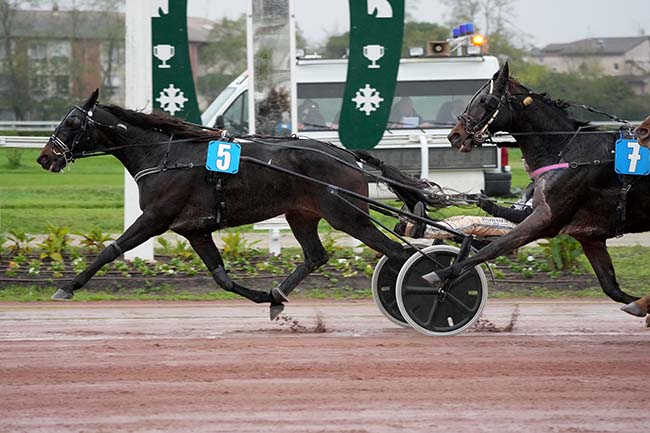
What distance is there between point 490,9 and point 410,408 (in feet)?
74.1

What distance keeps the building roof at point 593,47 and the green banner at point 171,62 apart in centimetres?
2018

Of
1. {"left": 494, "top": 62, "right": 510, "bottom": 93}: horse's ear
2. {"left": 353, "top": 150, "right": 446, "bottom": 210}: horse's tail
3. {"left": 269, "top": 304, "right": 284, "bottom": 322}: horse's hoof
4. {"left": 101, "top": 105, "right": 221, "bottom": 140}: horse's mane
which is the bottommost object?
{"left": 269, "top": 304, "right": 284, "bottom": 322}: horse's hoof

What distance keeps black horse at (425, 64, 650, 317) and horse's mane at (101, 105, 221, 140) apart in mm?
1976

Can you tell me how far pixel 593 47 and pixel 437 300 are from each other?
78.3 ft

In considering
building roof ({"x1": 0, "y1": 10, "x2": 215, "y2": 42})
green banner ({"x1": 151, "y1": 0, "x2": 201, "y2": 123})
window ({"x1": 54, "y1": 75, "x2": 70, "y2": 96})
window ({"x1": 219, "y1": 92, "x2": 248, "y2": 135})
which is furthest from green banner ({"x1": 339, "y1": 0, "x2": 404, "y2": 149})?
window ({"x1": 54, "y1": 75, "x2": 70, "y2": 96})

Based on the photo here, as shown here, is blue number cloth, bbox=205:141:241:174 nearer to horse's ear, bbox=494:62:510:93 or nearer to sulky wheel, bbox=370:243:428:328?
sulky wheel, bbox=370:243:428:328

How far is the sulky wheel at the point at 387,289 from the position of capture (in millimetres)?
8609

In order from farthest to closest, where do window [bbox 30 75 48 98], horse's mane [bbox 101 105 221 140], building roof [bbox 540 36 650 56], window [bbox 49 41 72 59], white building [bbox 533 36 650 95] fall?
building roof [bbox 540 36 650 56] < window [bbox 49 41 72 59] < white building [bbox 533 36 650 95] < window [bbox 30 75 48 98] < horse's mane [bbox 101 105 221 140]

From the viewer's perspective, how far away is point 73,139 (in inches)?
335

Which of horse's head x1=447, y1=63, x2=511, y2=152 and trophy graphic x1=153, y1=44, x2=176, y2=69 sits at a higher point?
trophy graphic x1=153, y1=44, x2=176, y2=69

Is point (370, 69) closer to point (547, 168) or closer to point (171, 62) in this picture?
point (171, 62)

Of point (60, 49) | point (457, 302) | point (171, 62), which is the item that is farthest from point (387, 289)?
point (60, 49)

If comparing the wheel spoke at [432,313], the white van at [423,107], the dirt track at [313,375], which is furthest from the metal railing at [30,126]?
the wheel spoke at [432,313]

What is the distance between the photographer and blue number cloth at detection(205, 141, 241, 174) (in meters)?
8.32
